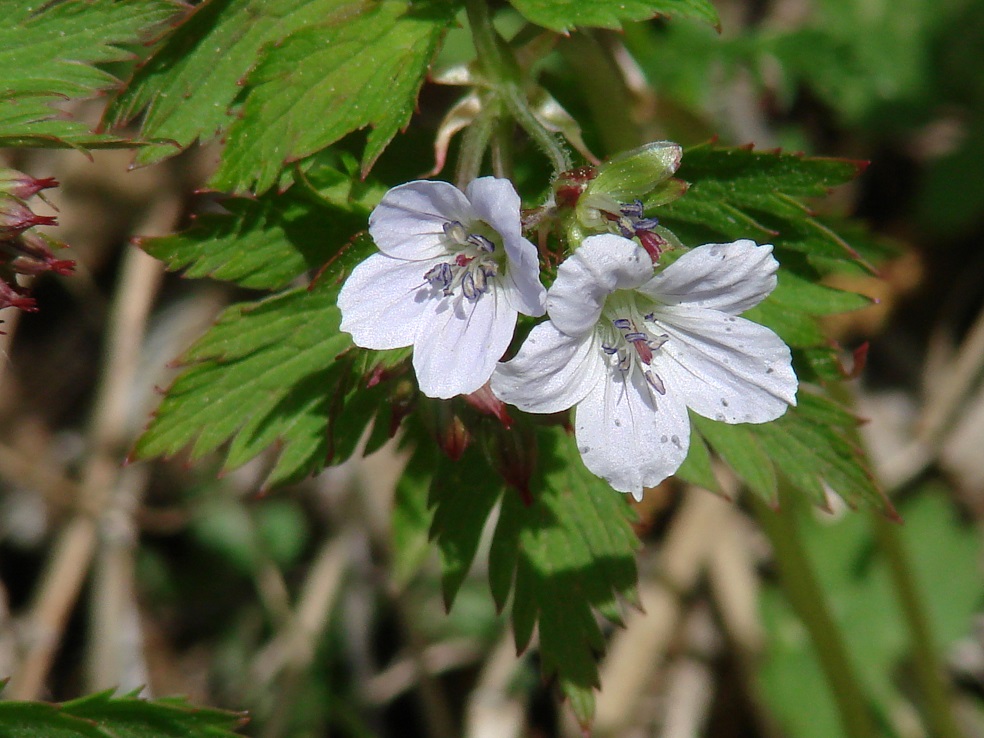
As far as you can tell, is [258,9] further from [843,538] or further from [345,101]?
[843,538]

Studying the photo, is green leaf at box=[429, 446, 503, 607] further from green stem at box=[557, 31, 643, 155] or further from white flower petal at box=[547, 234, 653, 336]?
green stem at box=[557, 31, 643, 155]

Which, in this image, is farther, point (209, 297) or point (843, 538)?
point (209, 297)

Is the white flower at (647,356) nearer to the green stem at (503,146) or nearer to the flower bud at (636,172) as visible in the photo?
the flower bud at (636,172)

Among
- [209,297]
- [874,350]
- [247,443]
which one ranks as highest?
[247,443]

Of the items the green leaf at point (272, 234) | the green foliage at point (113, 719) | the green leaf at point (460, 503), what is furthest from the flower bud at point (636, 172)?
the green foliage at point (113, 719)

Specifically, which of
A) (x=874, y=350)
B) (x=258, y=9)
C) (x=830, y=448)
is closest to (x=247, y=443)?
(x=258, y=9)
